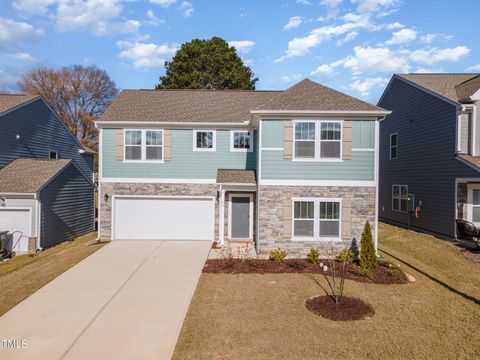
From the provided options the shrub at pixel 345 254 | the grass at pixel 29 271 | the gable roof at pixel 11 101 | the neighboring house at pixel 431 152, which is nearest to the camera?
the grass at pixel 29 271

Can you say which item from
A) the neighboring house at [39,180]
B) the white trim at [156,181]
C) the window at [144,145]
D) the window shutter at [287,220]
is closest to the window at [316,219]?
the window shutter at [287,220]

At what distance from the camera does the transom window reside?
10.9 metres

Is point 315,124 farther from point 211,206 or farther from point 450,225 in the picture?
point 450,225

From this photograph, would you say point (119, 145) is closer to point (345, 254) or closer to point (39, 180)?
point (39, 180)

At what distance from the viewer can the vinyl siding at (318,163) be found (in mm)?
10805

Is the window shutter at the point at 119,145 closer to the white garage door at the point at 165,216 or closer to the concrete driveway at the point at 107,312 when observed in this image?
the white garage door at the point at 165,216

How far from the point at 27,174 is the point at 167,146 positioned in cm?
687

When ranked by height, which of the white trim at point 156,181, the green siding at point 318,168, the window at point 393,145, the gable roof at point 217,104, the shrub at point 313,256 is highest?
the gable roof at point 217,104

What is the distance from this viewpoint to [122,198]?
13430mm

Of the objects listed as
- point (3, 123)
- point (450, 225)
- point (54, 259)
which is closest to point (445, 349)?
point (450, 225)

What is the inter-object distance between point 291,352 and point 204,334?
166 centimetres

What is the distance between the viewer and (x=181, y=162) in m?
13.4

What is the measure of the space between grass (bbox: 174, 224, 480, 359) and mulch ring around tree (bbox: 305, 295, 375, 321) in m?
0.19

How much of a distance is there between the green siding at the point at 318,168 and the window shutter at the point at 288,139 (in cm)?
21
